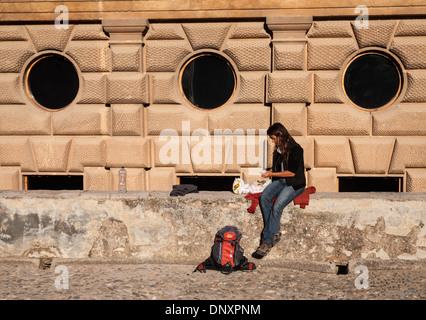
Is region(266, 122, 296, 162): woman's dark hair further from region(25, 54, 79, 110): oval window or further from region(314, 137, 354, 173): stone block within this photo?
region(25, 54, 79, 110): oval window

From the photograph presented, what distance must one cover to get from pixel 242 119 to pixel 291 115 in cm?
85

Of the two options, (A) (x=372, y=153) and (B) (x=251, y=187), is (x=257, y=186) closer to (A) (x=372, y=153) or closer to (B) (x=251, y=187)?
(B) (x=251, y=187)

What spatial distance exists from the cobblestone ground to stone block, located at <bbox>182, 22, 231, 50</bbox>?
13.0 ft

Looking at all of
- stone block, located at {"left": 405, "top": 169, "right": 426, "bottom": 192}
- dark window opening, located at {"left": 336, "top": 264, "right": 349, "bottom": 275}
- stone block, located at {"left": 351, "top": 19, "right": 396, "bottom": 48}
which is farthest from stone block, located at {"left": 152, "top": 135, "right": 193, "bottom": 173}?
stone block, located at {"left": 405, "top": 169, "right": 426, "bottom": 192}

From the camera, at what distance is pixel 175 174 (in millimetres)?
7355

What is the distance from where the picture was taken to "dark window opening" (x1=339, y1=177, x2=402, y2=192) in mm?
7195

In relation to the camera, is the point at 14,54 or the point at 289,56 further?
the point at 14,54

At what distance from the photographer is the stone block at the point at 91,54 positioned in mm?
7215

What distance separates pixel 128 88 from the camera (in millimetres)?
7207

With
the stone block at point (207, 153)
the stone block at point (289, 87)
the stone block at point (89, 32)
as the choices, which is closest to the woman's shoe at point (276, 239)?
the stone block at point (207, 153)

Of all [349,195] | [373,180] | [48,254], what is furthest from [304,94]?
[48,254]

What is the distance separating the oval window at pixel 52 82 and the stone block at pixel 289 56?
3627mm

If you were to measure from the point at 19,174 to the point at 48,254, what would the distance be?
2.88 meters

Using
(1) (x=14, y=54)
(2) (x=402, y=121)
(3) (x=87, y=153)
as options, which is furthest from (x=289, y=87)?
(1) (x=14, y=54)
